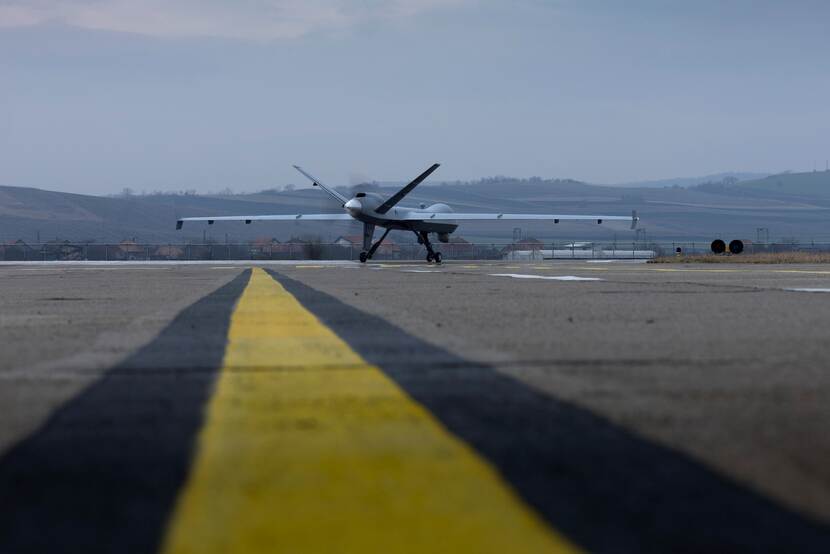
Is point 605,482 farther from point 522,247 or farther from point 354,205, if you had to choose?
point 522,247

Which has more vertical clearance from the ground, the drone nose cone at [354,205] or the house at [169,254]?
the drone nose cone at [354,205]

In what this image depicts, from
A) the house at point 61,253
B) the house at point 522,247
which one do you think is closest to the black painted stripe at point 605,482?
the house at point 61,253

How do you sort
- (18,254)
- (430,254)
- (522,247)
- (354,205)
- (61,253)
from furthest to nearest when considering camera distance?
1. (522,247)
2. (61,253)
3. (18,254)
4. (430,254)
5. (354,205)

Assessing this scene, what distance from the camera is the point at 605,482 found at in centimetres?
332

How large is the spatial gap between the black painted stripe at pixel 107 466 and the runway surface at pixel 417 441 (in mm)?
12

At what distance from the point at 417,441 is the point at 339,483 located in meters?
0.71

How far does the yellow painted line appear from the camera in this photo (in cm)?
265

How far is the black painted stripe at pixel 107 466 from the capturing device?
2.75m

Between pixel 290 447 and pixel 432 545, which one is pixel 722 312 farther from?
pixel 432 545

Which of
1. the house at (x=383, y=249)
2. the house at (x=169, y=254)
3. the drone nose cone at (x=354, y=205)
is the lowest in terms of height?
the house at (x=169, y=254)

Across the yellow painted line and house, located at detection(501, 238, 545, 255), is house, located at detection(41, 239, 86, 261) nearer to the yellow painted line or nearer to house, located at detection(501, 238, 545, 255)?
house, located at detection(501, 238, 545, 255)

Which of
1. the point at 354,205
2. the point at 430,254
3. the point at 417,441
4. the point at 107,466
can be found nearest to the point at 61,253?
the point at 354,205

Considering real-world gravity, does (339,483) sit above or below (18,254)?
above

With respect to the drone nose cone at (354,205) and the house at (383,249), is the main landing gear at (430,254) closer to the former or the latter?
the drone nose cone at (354,205)
